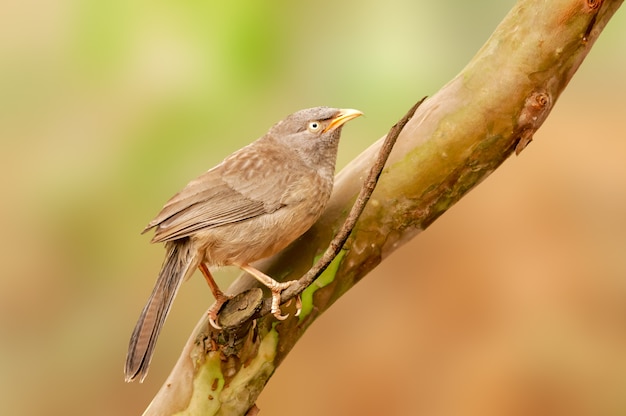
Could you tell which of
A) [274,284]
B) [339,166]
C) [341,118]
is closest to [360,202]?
[274,284]

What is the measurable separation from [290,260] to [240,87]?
147 centimetres

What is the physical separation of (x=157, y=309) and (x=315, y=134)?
0.83 meters

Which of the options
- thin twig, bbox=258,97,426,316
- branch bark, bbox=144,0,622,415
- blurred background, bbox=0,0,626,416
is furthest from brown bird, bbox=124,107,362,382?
blurred background, bbox=0,0,626,416

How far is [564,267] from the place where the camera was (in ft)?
13.1

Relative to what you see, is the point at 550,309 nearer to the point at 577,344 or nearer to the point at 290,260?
the point at 577,344

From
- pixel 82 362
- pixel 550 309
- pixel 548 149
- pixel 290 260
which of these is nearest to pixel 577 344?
pixel 550 309

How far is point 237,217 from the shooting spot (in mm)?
2729

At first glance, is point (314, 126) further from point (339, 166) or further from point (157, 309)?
point (339, 166)

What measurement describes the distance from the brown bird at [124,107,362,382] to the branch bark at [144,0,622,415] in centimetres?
12

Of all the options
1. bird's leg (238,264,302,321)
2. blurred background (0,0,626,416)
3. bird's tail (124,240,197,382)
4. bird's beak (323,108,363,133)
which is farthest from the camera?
blurred background (0,0,626,416)

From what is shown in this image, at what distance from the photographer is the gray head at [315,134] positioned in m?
2.91

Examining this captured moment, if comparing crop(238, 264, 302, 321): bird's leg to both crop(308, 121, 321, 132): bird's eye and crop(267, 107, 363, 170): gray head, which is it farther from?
crop(308, 121, 321, 132): bird's eye

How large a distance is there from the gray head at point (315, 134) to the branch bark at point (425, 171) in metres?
0.14

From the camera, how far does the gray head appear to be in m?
2.91
